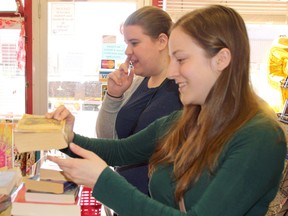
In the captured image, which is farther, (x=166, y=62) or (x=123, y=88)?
→ (x=123, y=88)

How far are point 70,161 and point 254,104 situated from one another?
20.9 inches

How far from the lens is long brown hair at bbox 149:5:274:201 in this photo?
921mm

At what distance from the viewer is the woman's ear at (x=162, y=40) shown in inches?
60.1

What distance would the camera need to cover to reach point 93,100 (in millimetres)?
2658

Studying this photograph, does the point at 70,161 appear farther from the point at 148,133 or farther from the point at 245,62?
the point at 245,62

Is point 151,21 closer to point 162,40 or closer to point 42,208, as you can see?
point 162,40

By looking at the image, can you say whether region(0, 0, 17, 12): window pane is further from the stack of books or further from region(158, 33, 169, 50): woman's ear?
the stack of books

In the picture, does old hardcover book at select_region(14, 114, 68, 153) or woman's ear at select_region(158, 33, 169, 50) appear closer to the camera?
old hardcover book at select_region(14, 114, 68, 153)

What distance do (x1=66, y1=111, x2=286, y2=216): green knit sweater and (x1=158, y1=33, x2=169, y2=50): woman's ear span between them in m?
0.74

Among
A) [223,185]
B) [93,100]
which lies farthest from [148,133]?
[93,100]

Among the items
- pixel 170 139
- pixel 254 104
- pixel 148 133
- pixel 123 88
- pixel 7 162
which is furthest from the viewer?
pixel 7 162

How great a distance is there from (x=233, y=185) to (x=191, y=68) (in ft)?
1.15

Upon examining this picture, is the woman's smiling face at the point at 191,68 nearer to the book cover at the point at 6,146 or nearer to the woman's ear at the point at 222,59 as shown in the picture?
the woman's ear at the point at 222,59

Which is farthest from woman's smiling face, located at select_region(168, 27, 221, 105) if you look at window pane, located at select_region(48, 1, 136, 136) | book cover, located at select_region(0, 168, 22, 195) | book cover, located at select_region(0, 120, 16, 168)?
window pane, located at select_region(48, 1, 136, 136)
